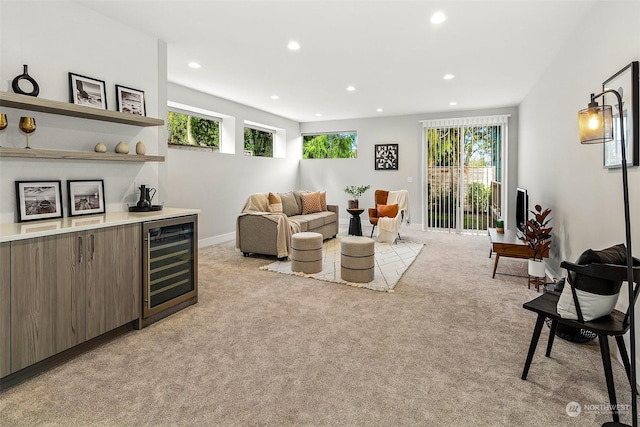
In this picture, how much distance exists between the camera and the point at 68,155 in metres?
2.52

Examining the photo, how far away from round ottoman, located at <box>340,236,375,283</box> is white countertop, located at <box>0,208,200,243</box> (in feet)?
6.00

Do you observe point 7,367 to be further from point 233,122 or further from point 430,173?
point 430,173

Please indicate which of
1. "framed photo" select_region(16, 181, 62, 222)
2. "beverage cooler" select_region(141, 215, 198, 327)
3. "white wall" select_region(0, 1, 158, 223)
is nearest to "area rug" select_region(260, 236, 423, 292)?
"beverage cooler" select_region(141, 215, 198, 327)

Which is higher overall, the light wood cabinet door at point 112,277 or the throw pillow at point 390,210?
the throw pillow at point 390,210

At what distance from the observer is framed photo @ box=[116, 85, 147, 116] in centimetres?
311

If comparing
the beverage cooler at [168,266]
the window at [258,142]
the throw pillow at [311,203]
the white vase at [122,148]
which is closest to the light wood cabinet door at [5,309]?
the beverage cooler at [168,266]

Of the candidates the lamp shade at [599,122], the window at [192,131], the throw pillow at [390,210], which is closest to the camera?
the lamp shade at [599,122]

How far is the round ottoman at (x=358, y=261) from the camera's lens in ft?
12.6

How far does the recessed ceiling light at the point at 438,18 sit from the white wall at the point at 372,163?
4544 millimetres

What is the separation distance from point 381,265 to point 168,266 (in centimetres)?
274

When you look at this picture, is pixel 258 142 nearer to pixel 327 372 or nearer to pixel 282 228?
pixel 282 228

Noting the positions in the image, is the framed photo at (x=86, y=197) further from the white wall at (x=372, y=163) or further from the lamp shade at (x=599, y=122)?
the white wall at (x=372, y=163)

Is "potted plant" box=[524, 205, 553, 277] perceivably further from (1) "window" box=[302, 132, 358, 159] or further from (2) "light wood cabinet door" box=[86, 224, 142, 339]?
(1) "window" box=[302, 132, 358, 159]

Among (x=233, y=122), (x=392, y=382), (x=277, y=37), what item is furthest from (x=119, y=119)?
(x=233, y=122)
